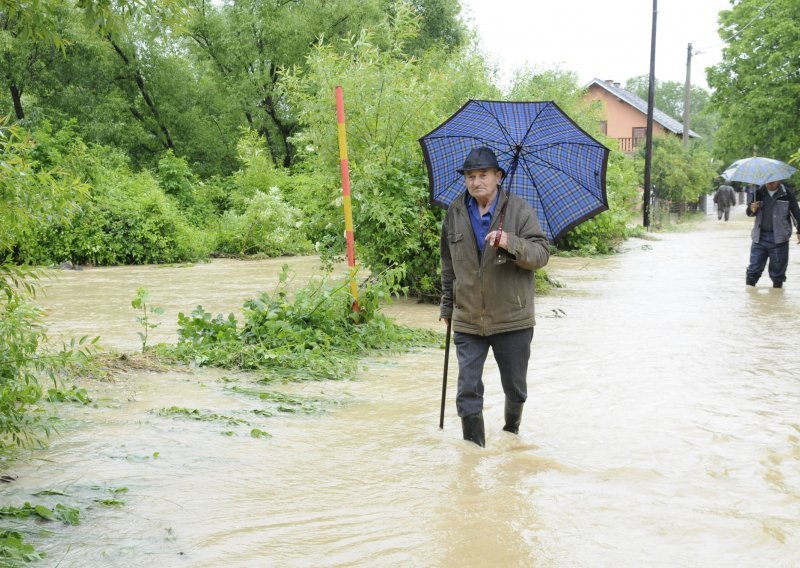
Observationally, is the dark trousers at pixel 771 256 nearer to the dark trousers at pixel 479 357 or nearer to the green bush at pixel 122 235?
the dark trousers at pixel 479 357

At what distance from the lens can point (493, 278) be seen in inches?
218

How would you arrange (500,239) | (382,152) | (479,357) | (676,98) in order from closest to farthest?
(500,239) → (479,357) → (382,152) → (676,98)

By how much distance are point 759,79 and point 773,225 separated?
1279 inches

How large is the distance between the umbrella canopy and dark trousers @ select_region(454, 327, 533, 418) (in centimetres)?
931

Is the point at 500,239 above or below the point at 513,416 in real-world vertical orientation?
above

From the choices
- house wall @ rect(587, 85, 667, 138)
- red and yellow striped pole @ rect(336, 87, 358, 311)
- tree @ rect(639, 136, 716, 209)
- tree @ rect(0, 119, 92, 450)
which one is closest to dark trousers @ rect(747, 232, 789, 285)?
red and yellow striped pole @ rect(336, 87, 358, 311)

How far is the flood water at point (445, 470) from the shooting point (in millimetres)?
4297

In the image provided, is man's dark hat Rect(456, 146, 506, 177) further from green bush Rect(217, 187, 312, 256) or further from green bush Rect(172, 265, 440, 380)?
green bush Rect(217, 187, 312, 256)

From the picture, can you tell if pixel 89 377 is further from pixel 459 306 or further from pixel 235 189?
pixel 235 189

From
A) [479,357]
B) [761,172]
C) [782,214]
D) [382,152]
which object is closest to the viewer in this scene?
[479,357]

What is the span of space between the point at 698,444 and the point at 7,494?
442 cm

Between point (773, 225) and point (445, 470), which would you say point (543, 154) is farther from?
point (773, 225)

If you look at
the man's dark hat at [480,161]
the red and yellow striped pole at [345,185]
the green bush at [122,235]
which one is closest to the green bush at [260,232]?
the green bush at [122,235]

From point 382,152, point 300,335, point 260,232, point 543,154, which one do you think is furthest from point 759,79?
point 543,154
